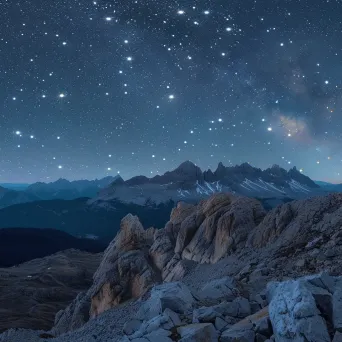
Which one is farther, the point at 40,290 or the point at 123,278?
the point at 40,290

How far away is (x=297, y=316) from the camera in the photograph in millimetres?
8695

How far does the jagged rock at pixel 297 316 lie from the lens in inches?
326

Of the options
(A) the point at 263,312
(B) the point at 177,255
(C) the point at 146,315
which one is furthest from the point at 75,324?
(A) the point at 263,312

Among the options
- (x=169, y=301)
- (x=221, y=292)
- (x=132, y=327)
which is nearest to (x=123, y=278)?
(x=132, y=327)

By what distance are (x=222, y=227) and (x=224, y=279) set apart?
1374cm

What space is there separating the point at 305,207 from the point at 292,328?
55.3 ft

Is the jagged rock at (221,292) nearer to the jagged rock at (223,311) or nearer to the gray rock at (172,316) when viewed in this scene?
the jagged rock at (223,311)

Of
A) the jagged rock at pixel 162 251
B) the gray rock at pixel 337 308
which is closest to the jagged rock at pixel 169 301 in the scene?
the gray rock at pixel 337 308

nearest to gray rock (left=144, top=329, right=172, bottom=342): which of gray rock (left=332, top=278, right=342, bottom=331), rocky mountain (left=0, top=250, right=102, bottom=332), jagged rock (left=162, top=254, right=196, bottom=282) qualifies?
gray rock (left=332, top=278, right=342, bottom=331)

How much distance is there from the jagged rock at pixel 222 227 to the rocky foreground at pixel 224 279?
0.11 metres

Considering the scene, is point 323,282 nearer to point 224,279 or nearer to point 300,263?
point 300,263

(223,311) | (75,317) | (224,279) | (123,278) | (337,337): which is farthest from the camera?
(75,317)

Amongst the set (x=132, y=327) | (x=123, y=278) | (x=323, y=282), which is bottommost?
(x=123, y=278)

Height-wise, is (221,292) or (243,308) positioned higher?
(243,308)
